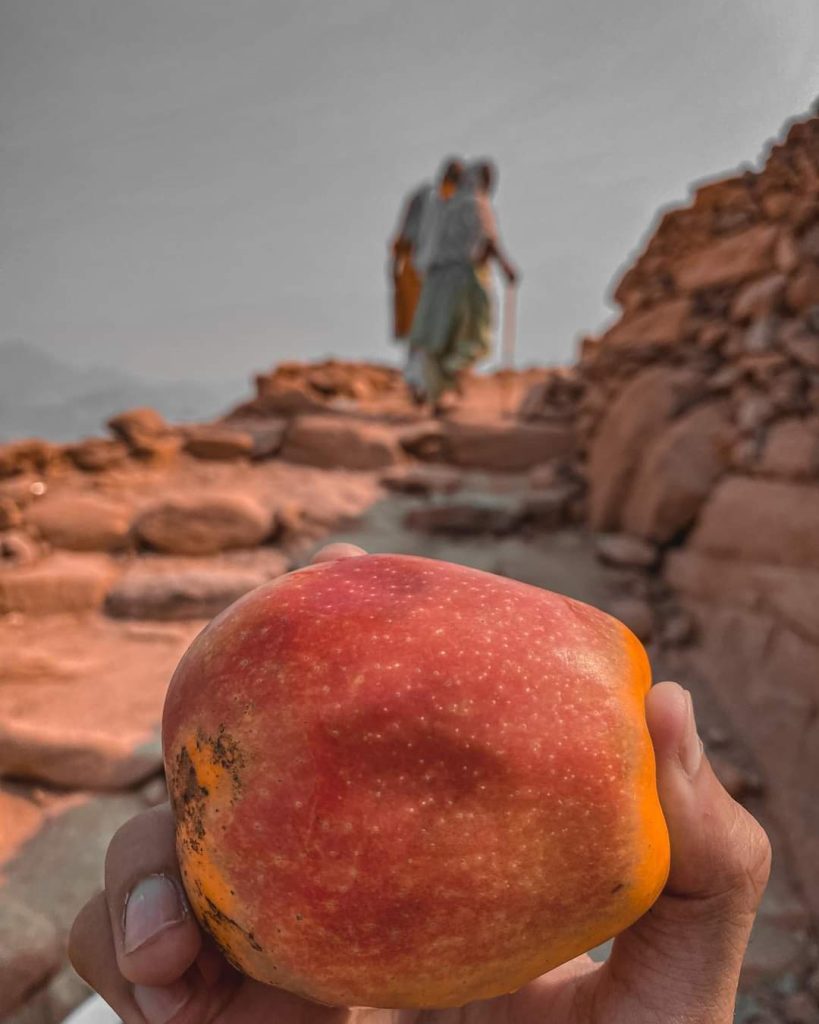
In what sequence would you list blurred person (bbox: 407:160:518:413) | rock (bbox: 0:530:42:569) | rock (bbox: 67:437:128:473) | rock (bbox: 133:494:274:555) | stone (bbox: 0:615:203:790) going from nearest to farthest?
stone (bbox: 0:615:203:790), rock (bbox: 0:530:42:569), rock (bbox: 133:494:274:555), rock (bbox: 67:437:128:473), blurred person (bbox: 407:160:518:413)

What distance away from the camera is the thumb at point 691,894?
824 millimetres

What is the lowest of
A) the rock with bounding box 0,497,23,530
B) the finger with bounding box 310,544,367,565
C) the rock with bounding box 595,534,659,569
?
the rock with bounding box 595,534,659,569

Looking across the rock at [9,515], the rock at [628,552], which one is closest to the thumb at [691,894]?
the rock at [628,552]

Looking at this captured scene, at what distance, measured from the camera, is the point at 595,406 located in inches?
192

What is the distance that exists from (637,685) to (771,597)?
213cm

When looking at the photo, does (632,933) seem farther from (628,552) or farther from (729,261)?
(729,261)

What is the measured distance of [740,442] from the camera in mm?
3227

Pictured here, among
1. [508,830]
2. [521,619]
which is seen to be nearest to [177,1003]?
[508,830]

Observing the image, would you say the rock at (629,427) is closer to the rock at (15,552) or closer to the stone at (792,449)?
the stone at (792,449)

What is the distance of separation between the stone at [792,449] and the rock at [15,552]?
4.03 m

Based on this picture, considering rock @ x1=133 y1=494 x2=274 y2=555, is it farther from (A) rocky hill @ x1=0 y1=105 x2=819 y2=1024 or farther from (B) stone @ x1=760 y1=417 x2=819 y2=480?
(B) stone @ x1=760 y1=417 x2=819 y2=480

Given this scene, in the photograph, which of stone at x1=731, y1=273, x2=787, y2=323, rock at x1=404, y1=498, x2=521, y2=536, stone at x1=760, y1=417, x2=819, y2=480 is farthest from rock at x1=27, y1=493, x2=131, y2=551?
stone at x1=731, y1=273, x2=787, y2=323

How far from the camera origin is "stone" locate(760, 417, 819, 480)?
103 inches

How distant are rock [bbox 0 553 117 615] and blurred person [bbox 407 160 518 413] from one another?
4.50 metres
